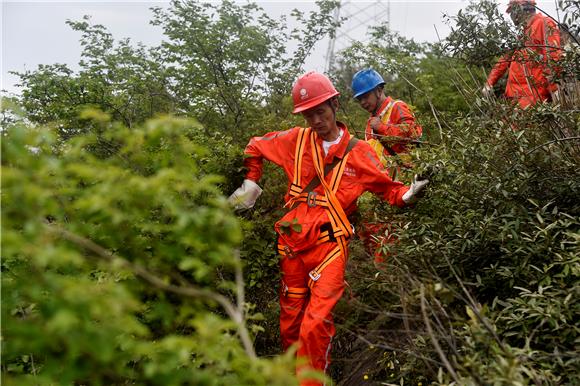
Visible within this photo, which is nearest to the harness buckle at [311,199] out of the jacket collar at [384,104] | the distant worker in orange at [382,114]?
the distant worker in orange at [382,114]

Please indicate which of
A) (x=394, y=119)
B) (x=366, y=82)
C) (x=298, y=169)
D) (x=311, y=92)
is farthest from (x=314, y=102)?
(x=366, y=82)

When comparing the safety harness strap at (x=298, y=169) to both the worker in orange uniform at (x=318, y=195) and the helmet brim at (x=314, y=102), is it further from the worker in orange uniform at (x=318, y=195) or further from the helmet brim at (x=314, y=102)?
the helmet brim at (x=314, y=102)

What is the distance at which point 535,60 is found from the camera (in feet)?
13.9

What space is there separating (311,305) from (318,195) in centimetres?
79

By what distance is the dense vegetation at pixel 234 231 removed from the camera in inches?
60.2

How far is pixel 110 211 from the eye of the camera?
4.98 feet

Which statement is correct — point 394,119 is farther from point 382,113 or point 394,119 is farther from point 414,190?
point 414,190

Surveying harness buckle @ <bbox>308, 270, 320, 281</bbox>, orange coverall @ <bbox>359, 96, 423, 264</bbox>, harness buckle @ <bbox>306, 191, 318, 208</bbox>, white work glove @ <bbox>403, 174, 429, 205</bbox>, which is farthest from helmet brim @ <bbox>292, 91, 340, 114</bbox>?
harness buckle @ <bbox>308, 270, 320, 281</bbox>

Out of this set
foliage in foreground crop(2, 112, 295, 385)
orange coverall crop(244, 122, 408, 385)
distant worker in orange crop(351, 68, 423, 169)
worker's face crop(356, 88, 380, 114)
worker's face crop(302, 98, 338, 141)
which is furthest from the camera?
worker's face crop(356, 88, 380, 114)

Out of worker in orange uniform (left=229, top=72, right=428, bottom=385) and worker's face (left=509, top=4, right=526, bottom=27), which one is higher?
worker's face (left=509, top=4, right=526, bottom=27)

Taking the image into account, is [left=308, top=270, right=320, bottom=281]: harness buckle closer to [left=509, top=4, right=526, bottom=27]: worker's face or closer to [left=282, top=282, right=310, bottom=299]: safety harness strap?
[left=282, top=282, right=310, bottom=299]: safety harness strap

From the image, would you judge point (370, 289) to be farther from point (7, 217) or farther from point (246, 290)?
point (7, 217)

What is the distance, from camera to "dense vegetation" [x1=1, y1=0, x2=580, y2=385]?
60.2 inches

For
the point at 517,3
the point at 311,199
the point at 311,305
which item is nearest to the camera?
the point at 311,305
